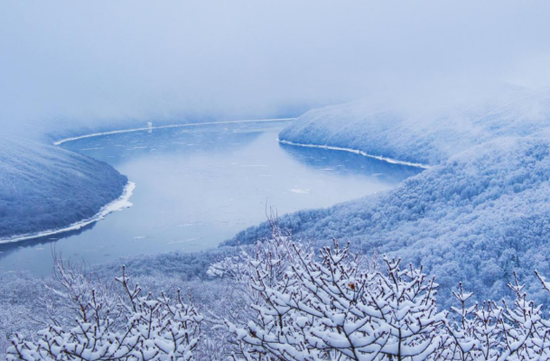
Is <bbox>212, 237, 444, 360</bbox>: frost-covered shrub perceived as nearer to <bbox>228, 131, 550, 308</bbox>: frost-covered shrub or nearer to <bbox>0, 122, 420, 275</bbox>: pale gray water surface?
<bbox>228, 131, 550, 308</bbox>: frost-covered shrub

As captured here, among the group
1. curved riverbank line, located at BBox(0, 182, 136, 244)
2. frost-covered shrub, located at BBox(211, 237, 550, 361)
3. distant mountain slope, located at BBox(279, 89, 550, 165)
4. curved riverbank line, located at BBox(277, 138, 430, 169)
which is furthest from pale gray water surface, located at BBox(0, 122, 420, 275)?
frost-covered shrub, located at BBox(211, 237, 550, 361)

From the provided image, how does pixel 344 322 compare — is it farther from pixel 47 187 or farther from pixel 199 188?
pixel 47 187

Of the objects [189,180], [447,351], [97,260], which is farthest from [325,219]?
[447,351]

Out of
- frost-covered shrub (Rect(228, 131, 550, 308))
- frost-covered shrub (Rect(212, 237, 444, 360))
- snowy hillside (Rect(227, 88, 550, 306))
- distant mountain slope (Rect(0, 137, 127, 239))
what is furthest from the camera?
distant mountain slope (Rect(0, 137, 127, 239))

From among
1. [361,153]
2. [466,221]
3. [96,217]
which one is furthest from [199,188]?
[361,153]

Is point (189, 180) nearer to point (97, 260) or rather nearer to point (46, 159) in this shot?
point (46, 159)

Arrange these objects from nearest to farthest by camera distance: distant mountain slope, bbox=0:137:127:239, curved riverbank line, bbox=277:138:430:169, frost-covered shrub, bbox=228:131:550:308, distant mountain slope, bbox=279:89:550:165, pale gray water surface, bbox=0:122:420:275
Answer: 1. frost-covered shrub, bbox=228:131:550:308
2. pale gray water surface, bbox=0:122:420:275
3. distant mountain slope, bbox=0:137:127:239
4. distant mountain slope, bbox=279:89:550:165
5. curved riverbank line, bbox=277:138:430:169

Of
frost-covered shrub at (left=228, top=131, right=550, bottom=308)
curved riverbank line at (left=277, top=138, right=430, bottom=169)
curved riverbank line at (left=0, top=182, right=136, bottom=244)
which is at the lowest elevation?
curved riverbank line at (left=277, top=138, right=430, bottom=169)

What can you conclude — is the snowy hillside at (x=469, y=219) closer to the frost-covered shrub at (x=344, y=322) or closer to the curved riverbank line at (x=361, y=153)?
the frost-covered shrub at (x=344, y=322)

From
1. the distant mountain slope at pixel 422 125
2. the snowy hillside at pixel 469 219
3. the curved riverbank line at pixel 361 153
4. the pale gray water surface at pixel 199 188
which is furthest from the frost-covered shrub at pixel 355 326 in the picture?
the curved riverbank line at pixel 361 153
